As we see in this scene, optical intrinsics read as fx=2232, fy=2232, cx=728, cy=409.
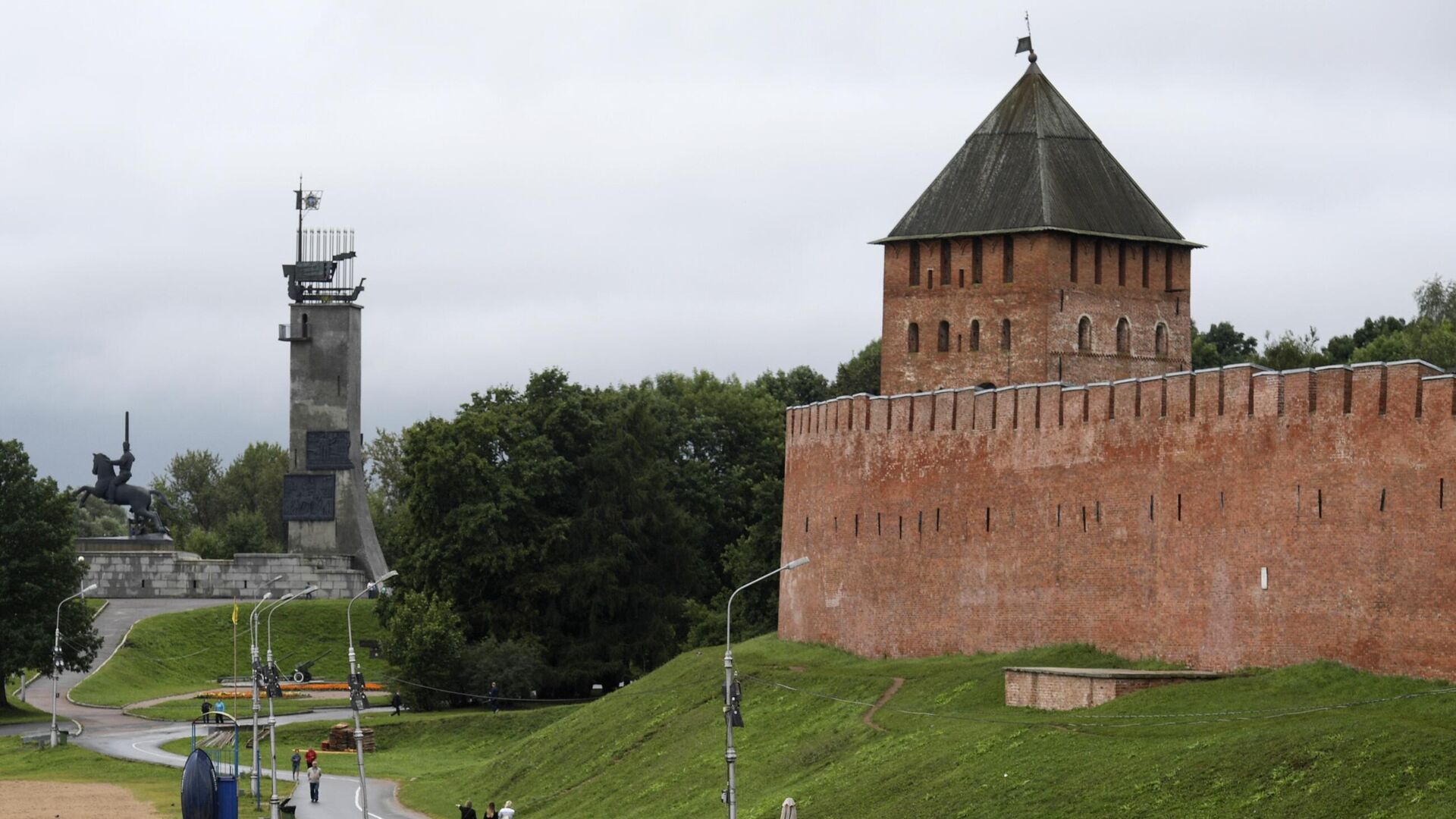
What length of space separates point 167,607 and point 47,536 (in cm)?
1230

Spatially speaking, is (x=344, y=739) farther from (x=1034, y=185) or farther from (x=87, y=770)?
(x=1034, y=185)

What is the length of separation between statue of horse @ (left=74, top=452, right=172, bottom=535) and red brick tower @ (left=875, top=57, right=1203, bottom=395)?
37471 millimetres

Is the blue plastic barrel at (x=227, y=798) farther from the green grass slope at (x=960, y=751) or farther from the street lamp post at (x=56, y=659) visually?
the street lamp post at (x=56, y=659)

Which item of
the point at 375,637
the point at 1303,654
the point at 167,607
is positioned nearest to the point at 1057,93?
the point at 1303,654

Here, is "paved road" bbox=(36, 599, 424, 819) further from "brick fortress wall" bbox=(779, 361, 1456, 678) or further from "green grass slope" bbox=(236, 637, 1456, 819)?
"brick fortress wall" bbox=(779, 361, 1456, 678)

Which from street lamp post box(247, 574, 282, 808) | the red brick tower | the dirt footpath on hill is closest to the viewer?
street lamp post box(247, 574, 282, 808)

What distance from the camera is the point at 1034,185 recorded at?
49562 millimetres

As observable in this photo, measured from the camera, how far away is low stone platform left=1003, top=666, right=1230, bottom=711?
36.2 meters

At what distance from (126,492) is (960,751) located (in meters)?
51.9

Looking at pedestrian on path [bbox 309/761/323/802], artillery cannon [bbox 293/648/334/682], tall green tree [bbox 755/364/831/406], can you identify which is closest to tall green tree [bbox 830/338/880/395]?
tall green tree [bbox 755/364/831/406]

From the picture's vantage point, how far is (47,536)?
63.2 metres

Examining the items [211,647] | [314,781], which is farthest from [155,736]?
[211,647]

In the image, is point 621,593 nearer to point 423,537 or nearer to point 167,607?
point 423,537

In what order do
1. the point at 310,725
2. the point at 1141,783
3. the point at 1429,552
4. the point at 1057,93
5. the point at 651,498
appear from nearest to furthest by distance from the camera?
the point at 1141,783 < the point at 1429,552 < the point at 1057,93 < the point at 310,725 < the point at 651,498
